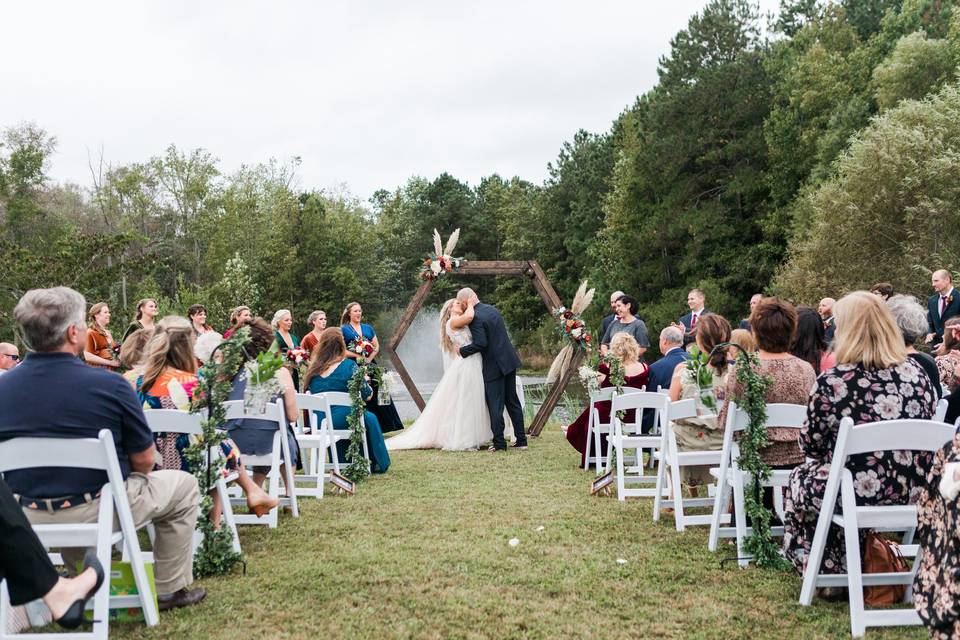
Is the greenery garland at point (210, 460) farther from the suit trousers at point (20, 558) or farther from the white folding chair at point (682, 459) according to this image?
the white folding chair at point (682, 459)

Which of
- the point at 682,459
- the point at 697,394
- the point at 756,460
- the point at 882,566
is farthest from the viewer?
the point at 697,394

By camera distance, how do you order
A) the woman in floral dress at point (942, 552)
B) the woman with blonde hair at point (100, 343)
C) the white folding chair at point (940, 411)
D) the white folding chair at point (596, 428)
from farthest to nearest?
1. the woman with blonde hair at point (100, 343)
2. the white folding chair at point (596, 428)
3. the white folding chair at point (940, 411)
4. the woman in floral dress at point (942, 552)

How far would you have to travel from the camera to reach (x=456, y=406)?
1186cm

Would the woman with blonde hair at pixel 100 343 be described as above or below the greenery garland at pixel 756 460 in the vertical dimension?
above

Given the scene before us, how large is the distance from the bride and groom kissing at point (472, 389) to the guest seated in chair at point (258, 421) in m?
4.95

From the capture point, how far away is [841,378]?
4129 millimetres

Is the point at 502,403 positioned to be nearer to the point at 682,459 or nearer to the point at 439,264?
the point at 439,264

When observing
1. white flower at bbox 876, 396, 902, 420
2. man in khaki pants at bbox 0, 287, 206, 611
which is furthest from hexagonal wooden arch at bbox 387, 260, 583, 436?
man in khaki pants at bbox 0, 287, 206, 611

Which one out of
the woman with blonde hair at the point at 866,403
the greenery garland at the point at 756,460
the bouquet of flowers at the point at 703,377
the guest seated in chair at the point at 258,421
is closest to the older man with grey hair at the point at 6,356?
the guest seated in chair at the point at 258,421

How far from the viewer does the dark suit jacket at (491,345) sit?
38.2 ft

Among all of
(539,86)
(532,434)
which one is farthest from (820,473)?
(539,86)

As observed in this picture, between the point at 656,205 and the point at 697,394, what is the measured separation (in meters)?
34.2

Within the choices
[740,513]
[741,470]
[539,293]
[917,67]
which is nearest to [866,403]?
[741,470]

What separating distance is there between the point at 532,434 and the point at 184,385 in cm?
891
